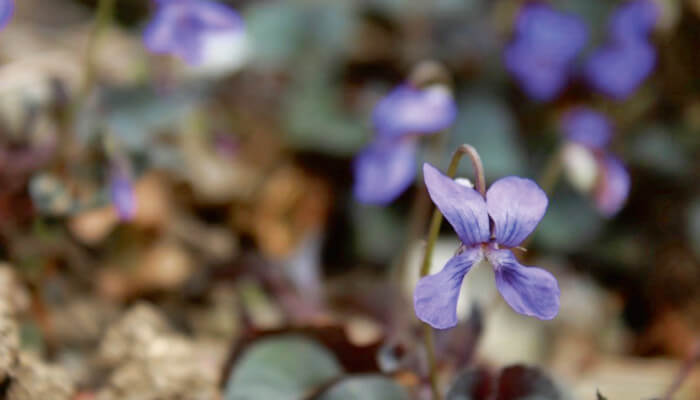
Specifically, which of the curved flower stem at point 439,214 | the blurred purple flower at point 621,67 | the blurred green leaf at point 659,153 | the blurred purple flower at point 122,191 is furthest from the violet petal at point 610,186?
the blurred green leaf at point 659,153

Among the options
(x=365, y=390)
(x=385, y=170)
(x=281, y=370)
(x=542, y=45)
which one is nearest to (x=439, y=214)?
(x=365, y=390)

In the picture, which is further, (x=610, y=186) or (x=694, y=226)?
(x=694, y=226)

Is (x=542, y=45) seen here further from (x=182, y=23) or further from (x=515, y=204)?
(x=515, y=204)

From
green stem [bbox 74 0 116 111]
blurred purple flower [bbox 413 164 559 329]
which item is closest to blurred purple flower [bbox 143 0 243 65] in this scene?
green stem [bbox 74 0 116 111]

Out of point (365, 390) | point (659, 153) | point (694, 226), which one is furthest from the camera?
point (659, 153)

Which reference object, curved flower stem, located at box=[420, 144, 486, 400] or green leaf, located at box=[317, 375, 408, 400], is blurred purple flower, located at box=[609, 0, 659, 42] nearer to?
curved flower stem, located at box=[420, 144, 486, 400]

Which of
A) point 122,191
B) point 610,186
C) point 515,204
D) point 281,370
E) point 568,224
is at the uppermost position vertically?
point 515,204

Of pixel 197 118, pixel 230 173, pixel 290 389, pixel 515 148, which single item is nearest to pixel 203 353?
pixel 290 389

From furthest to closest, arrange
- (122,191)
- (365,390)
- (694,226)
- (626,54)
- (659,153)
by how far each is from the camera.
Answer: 1. (659,153)
2. (694,226)
3. (626,54)
4. (122,191)
5. (365,390)
